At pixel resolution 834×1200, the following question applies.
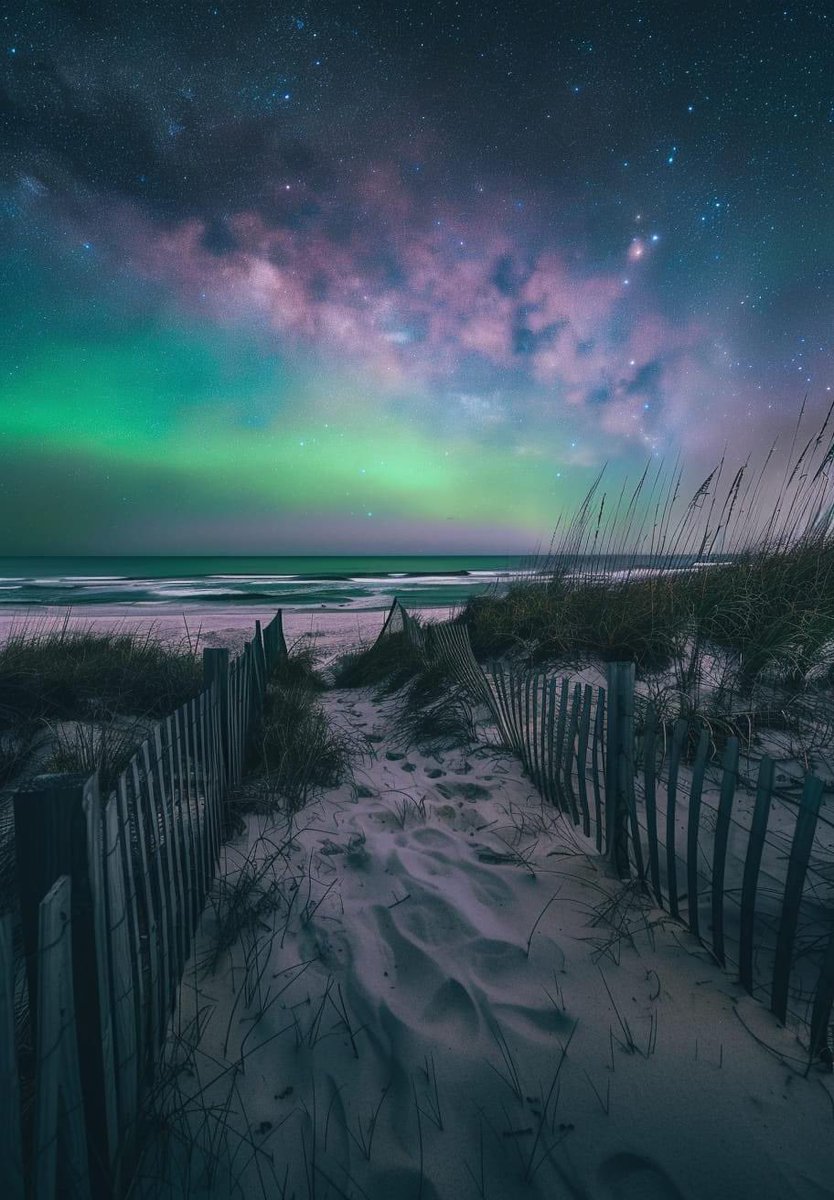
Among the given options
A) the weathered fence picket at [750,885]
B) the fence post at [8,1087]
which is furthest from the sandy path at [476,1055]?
the fence post at [8,1087]

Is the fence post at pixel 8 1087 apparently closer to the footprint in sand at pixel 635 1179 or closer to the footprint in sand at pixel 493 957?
the footprint in sand at pixel 635 1179

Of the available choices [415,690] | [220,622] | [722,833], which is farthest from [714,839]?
[220,622]

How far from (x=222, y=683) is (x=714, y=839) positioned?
3.11 meters

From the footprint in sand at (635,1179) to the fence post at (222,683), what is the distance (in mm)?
2707

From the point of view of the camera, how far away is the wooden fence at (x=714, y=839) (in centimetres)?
180

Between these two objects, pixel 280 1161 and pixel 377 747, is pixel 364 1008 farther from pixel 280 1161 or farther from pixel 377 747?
pixel 377 747

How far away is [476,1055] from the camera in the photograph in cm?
179

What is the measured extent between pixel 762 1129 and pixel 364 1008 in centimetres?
137

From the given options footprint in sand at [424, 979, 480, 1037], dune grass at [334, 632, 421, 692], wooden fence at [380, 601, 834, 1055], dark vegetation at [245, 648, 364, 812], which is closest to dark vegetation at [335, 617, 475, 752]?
dune grass at [334, 632, 421, 692]

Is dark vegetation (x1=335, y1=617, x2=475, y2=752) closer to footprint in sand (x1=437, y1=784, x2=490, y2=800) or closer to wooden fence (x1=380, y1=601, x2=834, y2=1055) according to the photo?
footprint in sand (x1=437, y1=784, x2=490, y2=800)

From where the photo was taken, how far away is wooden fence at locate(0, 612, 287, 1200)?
1071 millimetres

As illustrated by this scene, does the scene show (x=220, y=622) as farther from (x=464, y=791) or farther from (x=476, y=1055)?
(x=476, y=1055)

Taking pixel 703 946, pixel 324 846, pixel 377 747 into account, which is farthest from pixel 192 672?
pixel 703 946

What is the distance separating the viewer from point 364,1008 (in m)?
2.00
